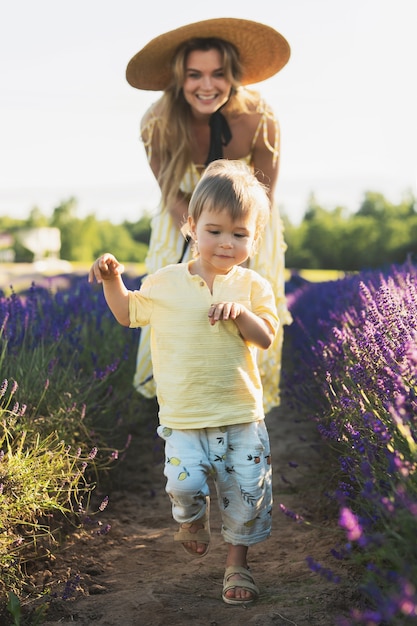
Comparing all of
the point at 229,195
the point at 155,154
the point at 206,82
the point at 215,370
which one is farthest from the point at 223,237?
the point at 155,154

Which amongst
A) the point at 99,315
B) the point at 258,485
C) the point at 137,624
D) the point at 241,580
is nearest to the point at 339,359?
the point at 258,485

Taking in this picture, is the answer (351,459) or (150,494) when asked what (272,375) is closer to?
(150,494)

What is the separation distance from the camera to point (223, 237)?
2.44 metres

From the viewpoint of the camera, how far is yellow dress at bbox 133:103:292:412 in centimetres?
398

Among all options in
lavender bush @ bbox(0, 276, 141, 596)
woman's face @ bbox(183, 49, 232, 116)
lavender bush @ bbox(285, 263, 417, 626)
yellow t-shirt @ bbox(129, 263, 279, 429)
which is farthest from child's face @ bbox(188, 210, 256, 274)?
woman's face @ bbox(183, 49, 232, 116)

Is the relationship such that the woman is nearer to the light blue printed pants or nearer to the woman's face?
the woman's face

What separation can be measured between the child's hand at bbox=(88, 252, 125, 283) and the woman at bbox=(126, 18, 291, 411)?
47.3 inches

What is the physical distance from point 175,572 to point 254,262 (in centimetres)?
175

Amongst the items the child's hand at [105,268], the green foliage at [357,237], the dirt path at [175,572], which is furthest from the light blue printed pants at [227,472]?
the green foliage at [357,237]

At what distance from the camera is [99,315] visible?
4.32m

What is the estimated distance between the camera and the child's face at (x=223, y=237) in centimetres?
243

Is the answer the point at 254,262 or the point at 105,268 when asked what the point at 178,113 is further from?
the point at 105,268

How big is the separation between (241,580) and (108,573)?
519mm

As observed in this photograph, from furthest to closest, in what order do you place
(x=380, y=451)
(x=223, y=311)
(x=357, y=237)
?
(x=357, y=237) < (x=223, y=311) < (x=380, y=451)
